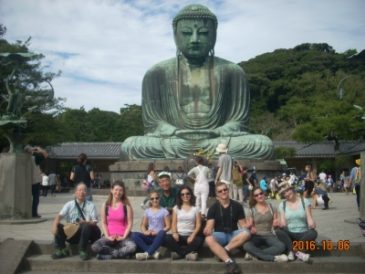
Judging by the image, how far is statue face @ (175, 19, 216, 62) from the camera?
18.3 meters

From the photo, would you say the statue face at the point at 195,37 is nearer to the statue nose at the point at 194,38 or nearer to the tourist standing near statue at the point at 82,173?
the statue nose at the point at 194,38

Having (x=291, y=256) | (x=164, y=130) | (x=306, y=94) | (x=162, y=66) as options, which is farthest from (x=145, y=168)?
(x=306, y=94)

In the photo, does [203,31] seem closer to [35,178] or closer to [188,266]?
[35,178]

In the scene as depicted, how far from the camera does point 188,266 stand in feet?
19.8

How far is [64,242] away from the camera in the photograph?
6375 mm

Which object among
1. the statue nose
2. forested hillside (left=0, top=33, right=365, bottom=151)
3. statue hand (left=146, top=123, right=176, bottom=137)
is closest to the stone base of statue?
statue hand (left=146, top=123, right=176, bottom=137)

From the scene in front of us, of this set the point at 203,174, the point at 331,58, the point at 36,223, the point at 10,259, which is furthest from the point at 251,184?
the point at 331,58

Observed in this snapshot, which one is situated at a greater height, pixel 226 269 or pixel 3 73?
pixel 3 73

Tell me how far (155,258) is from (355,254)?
92.1 inches

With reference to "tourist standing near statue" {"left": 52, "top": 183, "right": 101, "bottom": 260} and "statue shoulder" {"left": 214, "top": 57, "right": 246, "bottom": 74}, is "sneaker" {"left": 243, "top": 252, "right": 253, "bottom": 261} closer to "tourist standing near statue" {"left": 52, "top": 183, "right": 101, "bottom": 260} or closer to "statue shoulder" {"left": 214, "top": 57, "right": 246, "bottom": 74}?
"tourist standing near statue" {"left": 52, "top": 183, "right": 101, "bottom": 260}

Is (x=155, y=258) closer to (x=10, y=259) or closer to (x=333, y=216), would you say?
(x=10, y=259)

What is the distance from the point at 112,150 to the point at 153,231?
2927 cm

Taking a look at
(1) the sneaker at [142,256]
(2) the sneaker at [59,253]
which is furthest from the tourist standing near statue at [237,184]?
(2) the sneaker at [59,253]

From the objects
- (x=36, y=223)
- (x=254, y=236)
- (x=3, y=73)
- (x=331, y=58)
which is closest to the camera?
(x=254, y=236)
